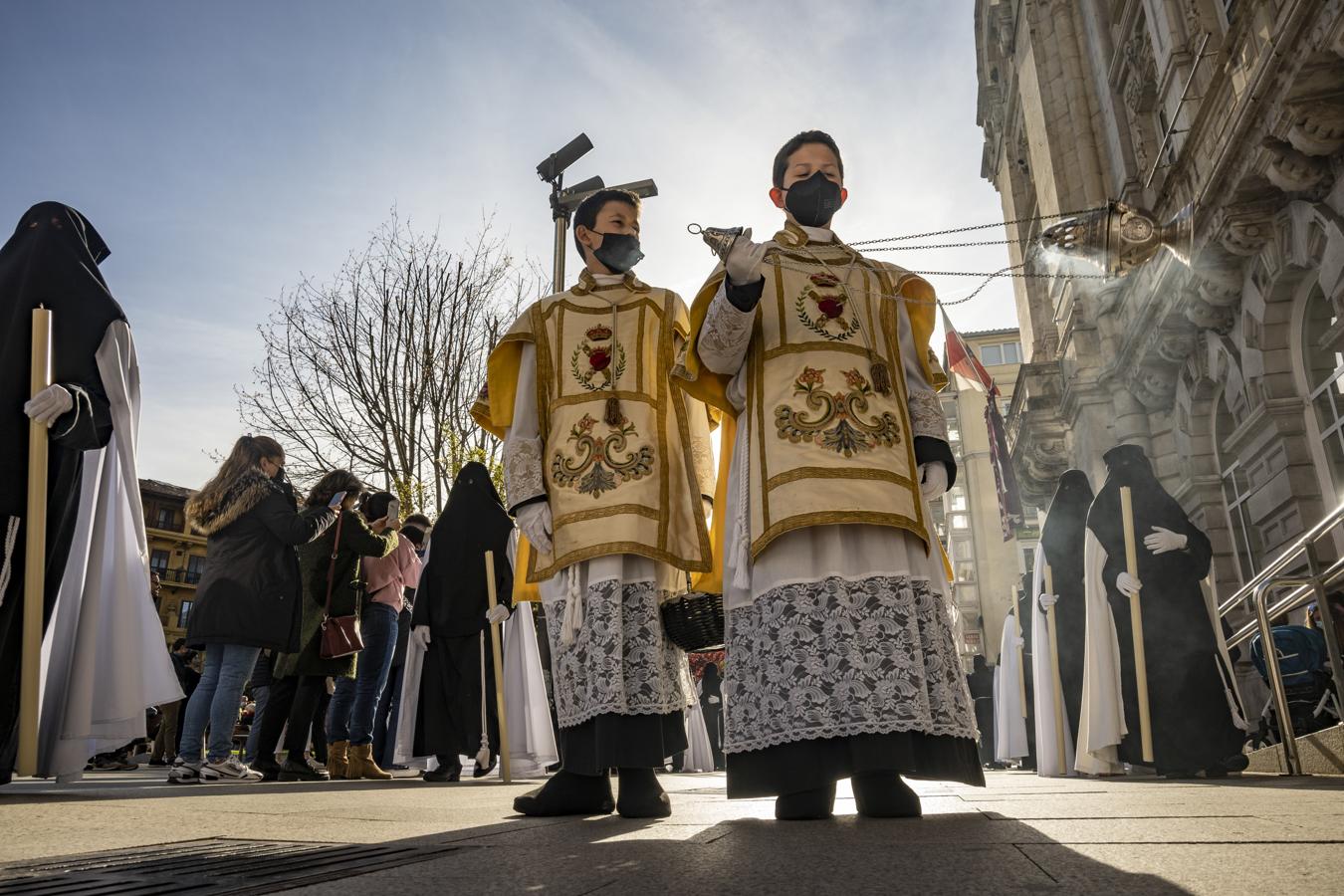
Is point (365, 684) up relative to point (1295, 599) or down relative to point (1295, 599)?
down

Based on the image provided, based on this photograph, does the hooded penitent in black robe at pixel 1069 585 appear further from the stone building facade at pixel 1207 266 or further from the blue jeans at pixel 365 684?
the blue jeans at pixel 365 684

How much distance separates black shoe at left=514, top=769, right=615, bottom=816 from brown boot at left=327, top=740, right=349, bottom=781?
4434 millimetres

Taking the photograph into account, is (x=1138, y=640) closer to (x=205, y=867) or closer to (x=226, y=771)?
(x=226, y=771)

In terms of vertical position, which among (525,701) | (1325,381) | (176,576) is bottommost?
(525,701)

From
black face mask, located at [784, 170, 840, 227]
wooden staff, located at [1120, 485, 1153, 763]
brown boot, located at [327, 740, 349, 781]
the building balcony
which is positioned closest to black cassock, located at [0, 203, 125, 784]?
black face mask, located at [784, 170, 840, 227]

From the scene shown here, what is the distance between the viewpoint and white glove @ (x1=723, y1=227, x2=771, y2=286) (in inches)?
144

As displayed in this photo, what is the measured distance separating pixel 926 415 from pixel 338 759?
215 inches

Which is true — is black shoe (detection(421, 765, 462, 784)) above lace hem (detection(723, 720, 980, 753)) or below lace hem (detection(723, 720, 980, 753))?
below

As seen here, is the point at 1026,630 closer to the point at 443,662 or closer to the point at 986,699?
the point at 986,699

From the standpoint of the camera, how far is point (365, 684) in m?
7.61

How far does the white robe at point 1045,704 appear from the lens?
9.14 m

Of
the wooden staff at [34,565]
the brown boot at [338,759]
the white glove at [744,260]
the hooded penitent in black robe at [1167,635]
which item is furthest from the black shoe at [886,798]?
the brown boot at [338,759]

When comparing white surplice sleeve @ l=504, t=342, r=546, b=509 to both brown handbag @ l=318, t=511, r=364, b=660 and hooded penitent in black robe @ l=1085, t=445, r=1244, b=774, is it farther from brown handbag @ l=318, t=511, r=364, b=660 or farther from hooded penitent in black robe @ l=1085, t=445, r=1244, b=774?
hooded penitent in black robe @ l=1085, t=445, r=1244, b=774

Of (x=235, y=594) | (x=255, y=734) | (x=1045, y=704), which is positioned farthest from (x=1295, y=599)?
(x=255, y=734)
